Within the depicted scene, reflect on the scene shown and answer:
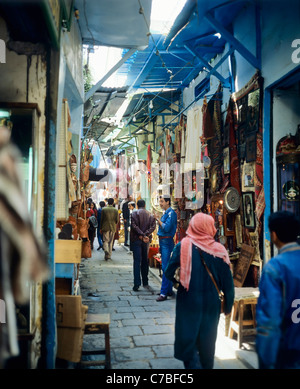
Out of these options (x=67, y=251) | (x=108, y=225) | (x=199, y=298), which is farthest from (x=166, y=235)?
(x=108, y=225)

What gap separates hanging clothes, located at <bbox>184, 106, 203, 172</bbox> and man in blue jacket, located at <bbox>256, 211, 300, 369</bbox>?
17.2ft

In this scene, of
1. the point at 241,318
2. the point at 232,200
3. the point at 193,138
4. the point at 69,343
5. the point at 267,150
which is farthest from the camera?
the point at 193,138

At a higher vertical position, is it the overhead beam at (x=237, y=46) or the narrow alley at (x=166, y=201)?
the overhead beam at (x=237, y=46)

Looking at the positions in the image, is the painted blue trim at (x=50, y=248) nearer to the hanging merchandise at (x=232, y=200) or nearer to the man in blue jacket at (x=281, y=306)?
the man in blue jacket at (x=281, y=306)

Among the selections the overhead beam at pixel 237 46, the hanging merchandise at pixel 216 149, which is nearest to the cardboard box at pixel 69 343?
the hanging merchandise at pixel 216 149

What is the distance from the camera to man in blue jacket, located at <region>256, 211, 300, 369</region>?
94.4 inches

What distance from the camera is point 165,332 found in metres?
5.24

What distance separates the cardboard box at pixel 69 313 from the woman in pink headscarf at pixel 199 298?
45.1 inches

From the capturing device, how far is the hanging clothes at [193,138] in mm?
7727

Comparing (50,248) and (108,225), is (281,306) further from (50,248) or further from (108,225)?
(108,225)

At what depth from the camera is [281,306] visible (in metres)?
2.47

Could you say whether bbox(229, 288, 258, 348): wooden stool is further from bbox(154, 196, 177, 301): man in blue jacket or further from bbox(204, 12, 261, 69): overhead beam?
bbox(204, 12, 261, 69): overhead beam

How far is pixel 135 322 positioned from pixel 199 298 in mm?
2599

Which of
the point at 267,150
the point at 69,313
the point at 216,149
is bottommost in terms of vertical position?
the point at 69,313
